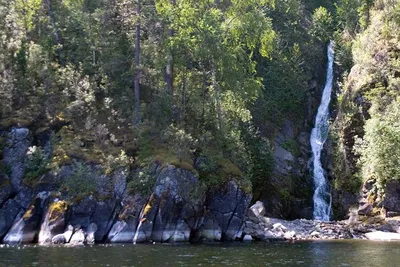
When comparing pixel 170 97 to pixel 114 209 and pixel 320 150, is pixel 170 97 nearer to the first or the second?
pixel 114 209

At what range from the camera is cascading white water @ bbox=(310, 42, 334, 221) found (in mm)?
43594

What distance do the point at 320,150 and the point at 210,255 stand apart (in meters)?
28.9

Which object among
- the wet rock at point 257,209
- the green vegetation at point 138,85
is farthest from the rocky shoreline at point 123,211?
the wet rock at point 257,209

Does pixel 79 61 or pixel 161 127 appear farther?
pixel 79 61

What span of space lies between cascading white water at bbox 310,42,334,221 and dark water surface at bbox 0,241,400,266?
1481 cm

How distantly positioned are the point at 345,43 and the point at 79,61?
32.6m

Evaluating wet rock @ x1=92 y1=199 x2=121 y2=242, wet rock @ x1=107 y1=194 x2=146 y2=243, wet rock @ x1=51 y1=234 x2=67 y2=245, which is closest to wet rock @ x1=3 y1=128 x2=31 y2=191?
wet rock @ x1=51 y1=234 x2=67 y2=245

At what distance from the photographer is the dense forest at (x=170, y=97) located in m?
34.8

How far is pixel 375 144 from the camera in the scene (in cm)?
3703

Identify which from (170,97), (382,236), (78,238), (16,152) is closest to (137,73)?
(170,97)

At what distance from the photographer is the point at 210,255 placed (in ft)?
75.2

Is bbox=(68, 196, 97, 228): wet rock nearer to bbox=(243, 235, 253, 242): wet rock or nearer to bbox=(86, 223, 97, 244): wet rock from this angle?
bbox=(86, 223, 97, 244): wet rock

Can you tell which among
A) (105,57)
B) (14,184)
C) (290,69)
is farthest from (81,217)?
(290,69)

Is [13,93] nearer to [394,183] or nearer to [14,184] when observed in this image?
[14,184]
